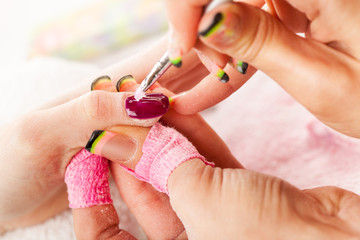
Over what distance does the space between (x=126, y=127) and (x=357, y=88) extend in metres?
0.35

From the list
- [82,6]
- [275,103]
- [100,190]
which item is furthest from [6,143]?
[82,6]

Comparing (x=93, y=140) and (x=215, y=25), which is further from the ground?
(x=215, y=25)

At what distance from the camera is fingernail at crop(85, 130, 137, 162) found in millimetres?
Result: 607

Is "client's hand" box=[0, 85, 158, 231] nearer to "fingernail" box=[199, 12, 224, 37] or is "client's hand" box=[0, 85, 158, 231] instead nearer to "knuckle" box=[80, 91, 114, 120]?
"knuckle" box=[80, 91, 114, 120]

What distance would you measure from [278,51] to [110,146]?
0.97 feet

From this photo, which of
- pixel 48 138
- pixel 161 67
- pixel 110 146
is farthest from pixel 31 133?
pixel 161 67

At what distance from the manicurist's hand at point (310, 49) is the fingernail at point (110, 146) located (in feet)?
0.77

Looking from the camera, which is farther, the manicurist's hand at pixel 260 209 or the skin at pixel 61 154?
the skin at pixel 61 154

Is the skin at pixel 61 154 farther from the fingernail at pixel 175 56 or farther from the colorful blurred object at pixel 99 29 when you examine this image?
the colorful blurred object at pixel 99 29

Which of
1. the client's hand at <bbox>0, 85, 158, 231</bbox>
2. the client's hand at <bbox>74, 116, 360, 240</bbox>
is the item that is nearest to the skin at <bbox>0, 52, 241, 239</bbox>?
the client's hand at <bbox>0, 85, 158, 231</bbox>

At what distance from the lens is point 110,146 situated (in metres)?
0.61

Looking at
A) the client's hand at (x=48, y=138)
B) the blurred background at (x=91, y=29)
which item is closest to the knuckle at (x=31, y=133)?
the client's hand at (x=48, y=138)

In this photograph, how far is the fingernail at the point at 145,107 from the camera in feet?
1.98

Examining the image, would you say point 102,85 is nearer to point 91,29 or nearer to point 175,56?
point 175,56
